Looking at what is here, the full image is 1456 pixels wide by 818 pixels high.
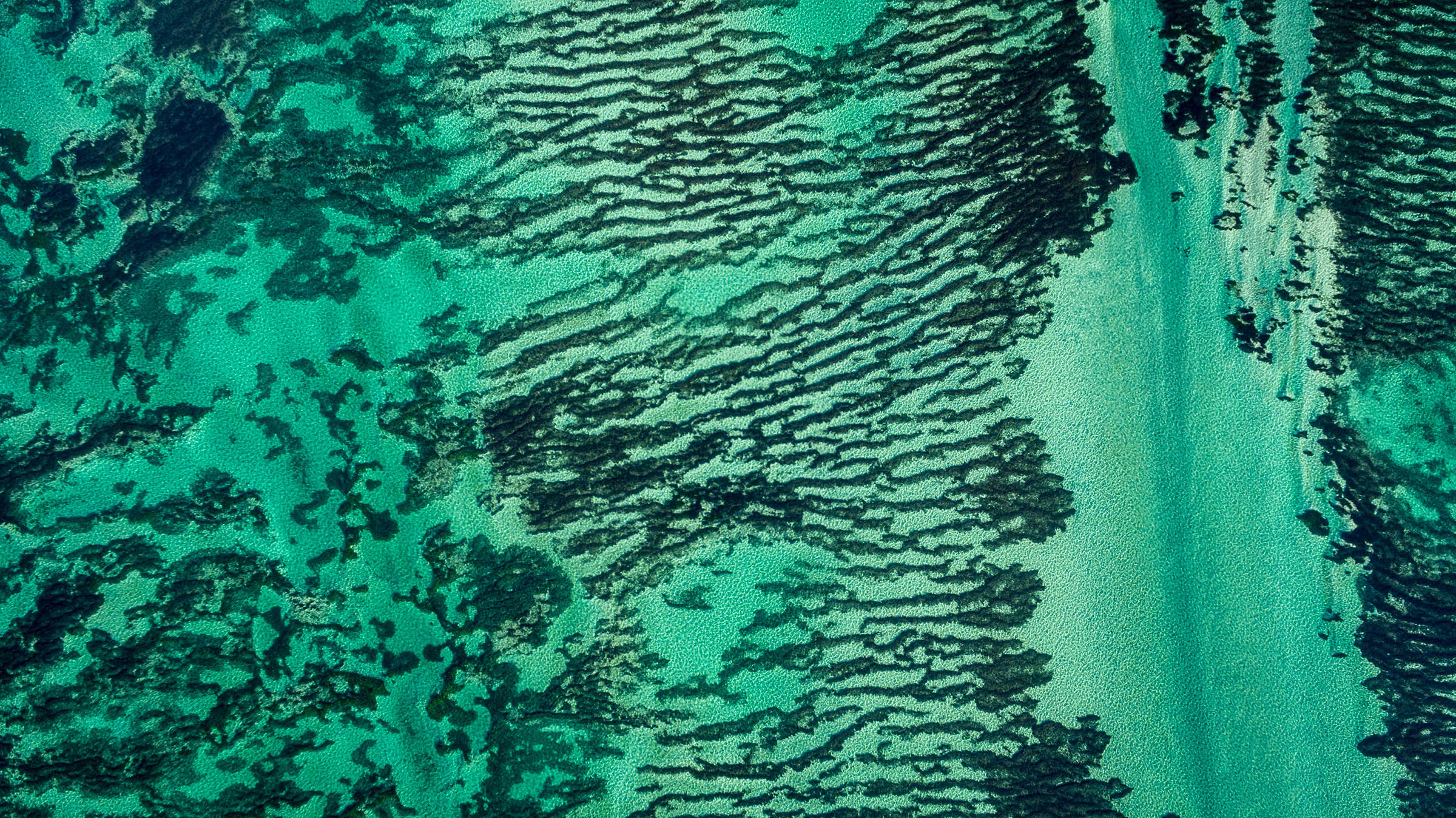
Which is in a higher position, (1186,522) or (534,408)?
(534,408)

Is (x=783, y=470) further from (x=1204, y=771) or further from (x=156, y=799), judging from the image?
(x=156, y=799)

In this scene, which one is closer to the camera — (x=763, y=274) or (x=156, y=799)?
(x=156, y=799)

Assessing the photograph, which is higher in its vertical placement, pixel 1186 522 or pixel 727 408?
pixel 727 408

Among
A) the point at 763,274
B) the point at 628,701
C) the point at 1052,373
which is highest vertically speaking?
the point at 763,274

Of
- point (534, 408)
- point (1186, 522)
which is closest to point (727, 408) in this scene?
point (534, 408)

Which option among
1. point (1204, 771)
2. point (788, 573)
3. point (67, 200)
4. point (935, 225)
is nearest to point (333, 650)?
point (788, 573)

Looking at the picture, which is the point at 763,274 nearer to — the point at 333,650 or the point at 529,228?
the point at 529,228

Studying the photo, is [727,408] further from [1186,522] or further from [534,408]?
[1186,522]

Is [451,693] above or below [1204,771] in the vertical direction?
above
